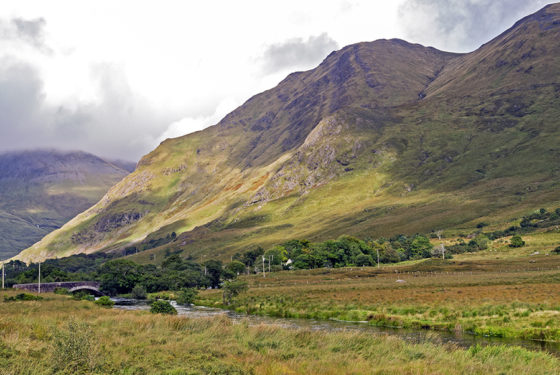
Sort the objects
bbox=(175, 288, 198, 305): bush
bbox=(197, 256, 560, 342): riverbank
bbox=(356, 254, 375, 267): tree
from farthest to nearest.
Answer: bbox=(356, 254, 375, 267): tree < bbox=(175, 288, 198, 305): bush < bbox=(197, 256, 560, 342): riverbank

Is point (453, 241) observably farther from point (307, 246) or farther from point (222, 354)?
point (222, 354)

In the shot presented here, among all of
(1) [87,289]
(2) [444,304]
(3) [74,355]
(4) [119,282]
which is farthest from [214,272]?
(3) [74,355]

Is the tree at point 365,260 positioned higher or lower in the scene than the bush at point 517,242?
lower

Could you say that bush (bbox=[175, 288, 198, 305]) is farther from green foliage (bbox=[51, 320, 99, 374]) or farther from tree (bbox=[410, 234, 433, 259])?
tree (bbox=[410, 234, 433, 259])

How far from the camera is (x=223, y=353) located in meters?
23.5

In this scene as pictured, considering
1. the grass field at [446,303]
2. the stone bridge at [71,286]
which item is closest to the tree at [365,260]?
the grass field at [446,303]

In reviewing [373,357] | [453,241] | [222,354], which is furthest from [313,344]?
[453,241]

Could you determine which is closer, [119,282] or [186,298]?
[186,298]

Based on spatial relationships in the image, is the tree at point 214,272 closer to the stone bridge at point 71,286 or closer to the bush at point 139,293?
the bush at point 139,293

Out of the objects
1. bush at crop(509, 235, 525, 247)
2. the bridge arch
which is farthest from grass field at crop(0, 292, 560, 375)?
bush at crop(509, 235, 525, 247)

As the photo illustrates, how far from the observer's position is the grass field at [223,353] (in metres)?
19.5

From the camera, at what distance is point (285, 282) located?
121312mm

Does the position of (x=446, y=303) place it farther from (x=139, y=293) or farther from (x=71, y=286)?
(x=71, y=286)

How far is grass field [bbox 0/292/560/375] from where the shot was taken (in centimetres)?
1948
